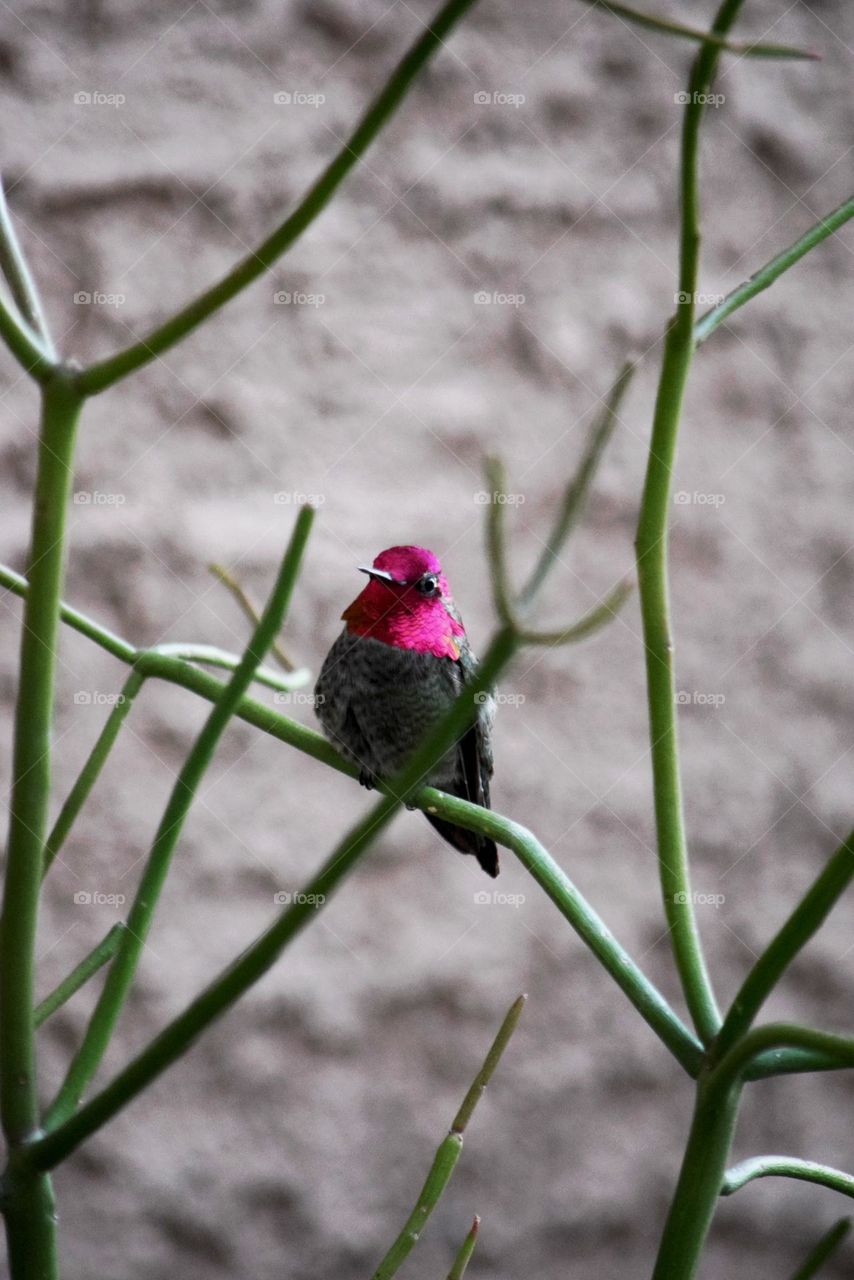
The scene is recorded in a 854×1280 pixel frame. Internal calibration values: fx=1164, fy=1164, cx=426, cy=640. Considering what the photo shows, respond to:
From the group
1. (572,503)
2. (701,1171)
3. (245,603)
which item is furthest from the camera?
(245,603)

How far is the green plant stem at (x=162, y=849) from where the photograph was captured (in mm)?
256

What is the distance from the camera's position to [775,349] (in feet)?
3.59

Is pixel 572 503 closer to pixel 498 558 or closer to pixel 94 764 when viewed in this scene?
pixel 498 558

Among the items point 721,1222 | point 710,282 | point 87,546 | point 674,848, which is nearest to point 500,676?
point 674,848

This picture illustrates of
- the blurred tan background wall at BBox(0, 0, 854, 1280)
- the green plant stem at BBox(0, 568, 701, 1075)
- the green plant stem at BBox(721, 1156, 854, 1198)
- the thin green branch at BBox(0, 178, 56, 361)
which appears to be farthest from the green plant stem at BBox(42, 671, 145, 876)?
the blurred tan background wall at BBox(0, 0, 854, 1280)

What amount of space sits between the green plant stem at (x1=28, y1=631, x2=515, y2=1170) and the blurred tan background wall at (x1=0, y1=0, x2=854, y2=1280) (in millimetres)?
741

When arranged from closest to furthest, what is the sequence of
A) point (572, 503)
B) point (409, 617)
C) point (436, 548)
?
point (572, 503)
point (409, 617)
point (436, 548)

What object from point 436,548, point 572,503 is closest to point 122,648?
point 572,503

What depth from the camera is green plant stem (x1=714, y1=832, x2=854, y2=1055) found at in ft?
0.81

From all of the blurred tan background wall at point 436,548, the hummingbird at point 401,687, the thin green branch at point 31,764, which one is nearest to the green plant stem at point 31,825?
the thin green branch at point 31,764

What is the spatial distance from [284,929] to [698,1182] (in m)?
0.14

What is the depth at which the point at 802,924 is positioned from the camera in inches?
10.1

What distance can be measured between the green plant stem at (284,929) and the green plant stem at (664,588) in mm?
122

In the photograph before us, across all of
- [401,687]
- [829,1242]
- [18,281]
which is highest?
[401,687]
